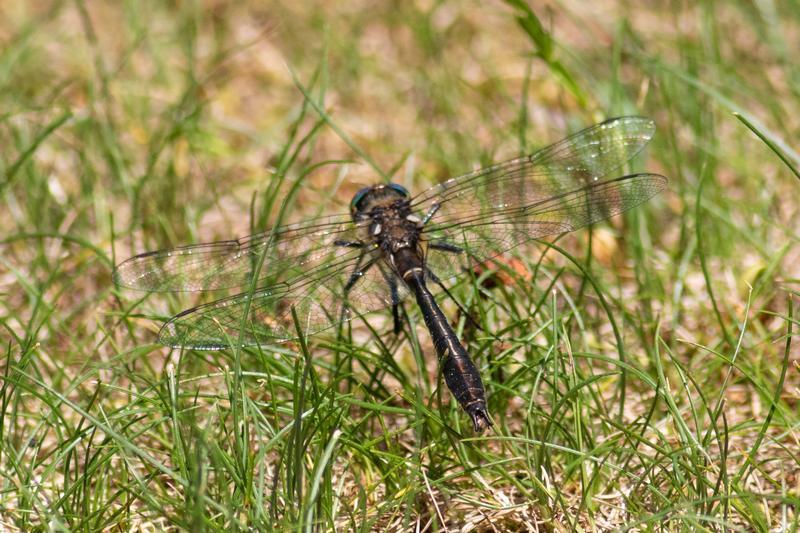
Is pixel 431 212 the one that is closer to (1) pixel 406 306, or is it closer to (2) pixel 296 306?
(1) pixel 406 306

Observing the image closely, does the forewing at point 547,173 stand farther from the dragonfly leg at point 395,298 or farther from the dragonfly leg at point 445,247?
the dragonfly leg at point 395,298

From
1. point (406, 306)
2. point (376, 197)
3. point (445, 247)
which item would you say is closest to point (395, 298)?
point (445, 247)

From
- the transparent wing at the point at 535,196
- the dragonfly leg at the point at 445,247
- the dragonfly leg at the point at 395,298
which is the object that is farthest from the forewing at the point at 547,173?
the dragonfly leg at the point at 395,298

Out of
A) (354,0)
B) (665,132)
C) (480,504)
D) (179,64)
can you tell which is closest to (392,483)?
(480,504)

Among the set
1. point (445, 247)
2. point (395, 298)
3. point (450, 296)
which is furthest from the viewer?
point (445, 247)

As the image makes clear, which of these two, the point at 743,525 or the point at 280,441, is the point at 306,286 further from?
the point at 743,525

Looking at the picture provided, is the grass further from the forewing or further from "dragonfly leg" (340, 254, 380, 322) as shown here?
Answer: the forewing
